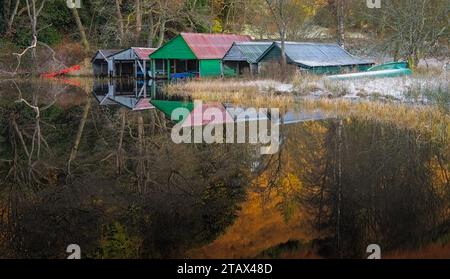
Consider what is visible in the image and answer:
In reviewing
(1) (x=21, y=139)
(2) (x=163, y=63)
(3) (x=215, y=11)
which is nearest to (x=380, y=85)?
(1) (x=21, y=139)

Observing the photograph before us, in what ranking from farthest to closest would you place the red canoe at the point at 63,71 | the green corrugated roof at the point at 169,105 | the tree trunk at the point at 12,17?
the tree trunk at the point at 12,17, the red canoe at the point at 63,71, the green corrugated roof at the point at 169,105

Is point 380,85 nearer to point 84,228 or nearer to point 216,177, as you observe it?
point 216,177

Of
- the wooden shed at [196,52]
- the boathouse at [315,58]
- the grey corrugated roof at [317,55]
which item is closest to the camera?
the boathouse at [315,58]

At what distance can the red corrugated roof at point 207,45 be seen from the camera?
32438 mm

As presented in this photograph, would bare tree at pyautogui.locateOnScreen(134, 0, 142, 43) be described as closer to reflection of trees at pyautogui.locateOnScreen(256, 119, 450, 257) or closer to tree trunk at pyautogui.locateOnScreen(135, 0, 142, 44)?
tree trunk at pyautogui.locateOnScreen(135, 0, 142, 44)

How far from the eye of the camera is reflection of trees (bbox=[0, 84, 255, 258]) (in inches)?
245

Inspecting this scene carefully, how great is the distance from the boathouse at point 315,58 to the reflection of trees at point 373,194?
51.8 ft

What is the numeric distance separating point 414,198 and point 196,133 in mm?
6418

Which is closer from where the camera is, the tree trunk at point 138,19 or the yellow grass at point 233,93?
the yellow grass at point 233,93

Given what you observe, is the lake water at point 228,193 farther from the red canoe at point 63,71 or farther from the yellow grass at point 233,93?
the red canoe at point 63,71

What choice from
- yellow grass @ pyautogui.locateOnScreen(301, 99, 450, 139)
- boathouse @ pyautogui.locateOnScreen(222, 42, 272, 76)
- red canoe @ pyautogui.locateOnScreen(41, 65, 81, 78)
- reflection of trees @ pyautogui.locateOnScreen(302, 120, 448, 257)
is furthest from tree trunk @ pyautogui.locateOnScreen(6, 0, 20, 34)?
reflection of trees @ pyautogui.locateOnScreen(302, 120, 448, 257)

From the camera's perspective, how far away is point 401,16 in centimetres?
2798

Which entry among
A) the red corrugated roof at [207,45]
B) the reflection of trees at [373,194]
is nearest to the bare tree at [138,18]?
the red corrugated roof at [207,45]

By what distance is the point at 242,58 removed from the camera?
98.7ft
